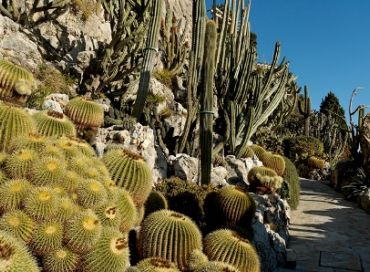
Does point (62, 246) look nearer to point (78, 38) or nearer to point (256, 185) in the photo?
point (256, 185)

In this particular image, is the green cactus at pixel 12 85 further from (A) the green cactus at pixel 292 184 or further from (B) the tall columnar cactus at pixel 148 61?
(A) the green cactus at pixel 292 184

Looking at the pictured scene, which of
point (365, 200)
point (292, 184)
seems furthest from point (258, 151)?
point (365, 200)

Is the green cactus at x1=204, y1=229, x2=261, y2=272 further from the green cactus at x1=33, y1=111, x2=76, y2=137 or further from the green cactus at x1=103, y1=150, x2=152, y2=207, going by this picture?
the green cactus at x1=33, y1=111, x2=76, y2=137

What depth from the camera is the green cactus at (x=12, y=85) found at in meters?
5.07

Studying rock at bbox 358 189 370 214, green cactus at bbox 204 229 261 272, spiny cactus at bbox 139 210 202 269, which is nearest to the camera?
spiny cactus at bbox 139 210 202 269

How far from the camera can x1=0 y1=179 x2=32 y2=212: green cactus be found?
2957 millimetres

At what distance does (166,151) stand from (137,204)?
414 cm

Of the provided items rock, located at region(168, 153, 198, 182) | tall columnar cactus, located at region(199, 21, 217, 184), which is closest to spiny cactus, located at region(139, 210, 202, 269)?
tall columnar cactus, located at region(199, 21, 217, 184)

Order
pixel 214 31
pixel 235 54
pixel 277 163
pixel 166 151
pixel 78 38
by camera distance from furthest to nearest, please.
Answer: pixel 78 38 < pixel 235 54 < pixel 277 163 < pixel 166 151 < pixel 214 31

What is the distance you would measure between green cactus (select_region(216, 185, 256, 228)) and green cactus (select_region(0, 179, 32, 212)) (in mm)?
3267

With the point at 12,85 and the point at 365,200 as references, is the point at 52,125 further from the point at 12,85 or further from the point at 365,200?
the point at 365,200

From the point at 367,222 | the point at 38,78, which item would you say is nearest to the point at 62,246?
the point at 38,78

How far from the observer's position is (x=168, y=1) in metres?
20.9

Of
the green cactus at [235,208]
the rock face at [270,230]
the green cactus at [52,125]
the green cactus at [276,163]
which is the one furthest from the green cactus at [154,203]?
the green cactus at [276,163]
